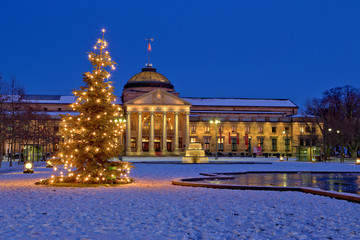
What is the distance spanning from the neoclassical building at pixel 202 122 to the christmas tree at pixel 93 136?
221 feet

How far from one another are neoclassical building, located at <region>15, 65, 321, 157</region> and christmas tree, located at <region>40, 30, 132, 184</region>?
2650 inches

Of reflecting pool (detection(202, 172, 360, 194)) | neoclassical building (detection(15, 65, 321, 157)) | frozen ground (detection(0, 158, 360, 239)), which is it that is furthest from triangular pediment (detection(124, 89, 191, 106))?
frozen ground (detection(0, 158, 360, 239))

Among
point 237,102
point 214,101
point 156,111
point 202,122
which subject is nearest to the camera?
point 156,111

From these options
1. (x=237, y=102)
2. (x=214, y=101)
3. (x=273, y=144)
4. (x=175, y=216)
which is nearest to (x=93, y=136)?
(x=175, y=216)

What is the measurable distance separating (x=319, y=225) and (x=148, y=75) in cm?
9511

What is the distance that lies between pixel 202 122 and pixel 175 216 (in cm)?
8936

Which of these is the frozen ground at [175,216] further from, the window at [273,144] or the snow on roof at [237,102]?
the snow on roof at [237,102]

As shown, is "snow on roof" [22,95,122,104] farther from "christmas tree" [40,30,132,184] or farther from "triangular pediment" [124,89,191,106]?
"christmas tree" [40,30,132,184]

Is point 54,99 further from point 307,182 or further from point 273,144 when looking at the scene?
point 307,182

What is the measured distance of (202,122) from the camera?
324 feet

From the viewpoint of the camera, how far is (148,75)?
101938 millimetres

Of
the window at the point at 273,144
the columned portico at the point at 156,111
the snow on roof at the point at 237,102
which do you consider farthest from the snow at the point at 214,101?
the columned portico at the point at 156,111

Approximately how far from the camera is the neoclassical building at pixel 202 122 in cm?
8725

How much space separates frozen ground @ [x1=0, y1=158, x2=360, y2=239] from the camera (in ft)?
25.1
